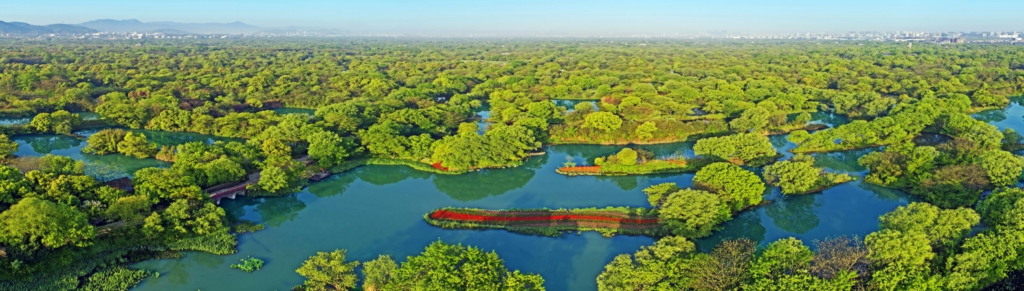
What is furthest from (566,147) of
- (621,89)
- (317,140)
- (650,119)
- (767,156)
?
(621,89)

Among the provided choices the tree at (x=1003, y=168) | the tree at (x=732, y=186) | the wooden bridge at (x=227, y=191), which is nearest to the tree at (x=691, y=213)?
the tree at (x=732, y=186)

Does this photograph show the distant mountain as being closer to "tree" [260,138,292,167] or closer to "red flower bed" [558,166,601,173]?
"tree" [260,138,292,167]

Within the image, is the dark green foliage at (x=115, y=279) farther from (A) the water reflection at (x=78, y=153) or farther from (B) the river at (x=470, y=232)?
(A) the water reflection at (x=78, y=153)

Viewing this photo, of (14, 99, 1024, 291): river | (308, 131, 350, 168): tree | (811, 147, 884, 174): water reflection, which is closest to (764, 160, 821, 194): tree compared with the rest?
(14, 99, 1024, 291): river

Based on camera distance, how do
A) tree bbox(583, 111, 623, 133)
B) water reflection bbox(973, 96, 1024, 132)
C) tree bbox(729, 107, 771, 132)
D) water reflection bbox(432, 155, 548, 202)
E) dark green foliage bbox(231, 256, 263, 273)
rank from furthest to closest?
water reflection bbox(973, 96, 1024, 132) → tree bbox(729, 107, 771, 132) → tree bbox(583, 111, 623, 133) → water reflection bbox(432, 155, 548, 202) → dark green foliage bbox(231, 256, 263, 273)

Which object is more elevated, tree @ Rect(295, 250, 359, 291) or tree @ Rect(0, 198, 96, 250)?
tree @ Rect(0, 198, 96, 250)

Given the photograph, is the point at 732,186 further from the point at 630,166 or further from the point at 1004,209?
the point at 1004,209
